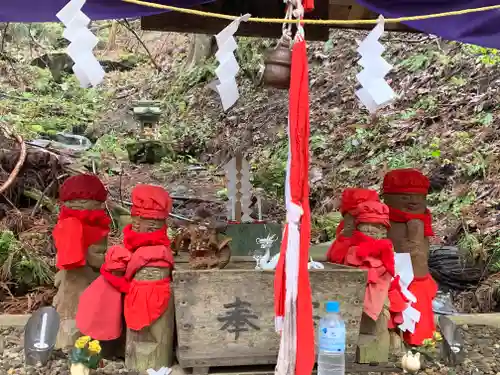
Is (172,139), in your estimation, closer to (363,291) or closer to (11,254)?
(11,254)

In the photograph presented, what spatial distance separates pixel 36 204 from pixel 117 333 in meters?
3.13

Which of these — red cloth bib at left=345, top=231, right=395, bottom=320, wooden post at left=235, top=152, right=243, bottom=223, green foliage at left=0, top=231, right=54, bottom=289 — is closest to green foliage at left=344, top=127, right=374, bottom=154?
wooden post at left=235, top=152, right=243, bottom=223

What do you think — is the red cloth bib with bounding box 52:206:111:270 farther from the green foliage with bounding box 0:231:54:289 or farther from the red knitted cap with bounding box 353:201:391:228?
the green foliage with bounding box 0:231:54:289

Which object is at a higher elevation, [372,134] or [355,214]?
[372,134]

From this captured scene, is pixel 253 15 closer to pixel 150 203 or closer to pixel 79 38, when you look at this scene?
pixel 150 203

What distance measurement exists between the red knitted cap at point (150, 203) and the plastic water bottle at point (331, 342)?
1110 mm

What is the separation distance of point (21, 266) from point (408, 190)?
138 inches

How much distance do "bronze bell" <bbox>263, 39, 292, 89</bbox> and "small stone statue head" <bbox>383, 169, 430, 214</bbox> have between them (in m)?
1.70

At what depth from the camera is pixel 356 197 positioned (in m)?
3.81

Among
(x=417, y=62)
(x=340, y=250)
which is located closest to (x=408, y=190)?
(x=340, y=250)

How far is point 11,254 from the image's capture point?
17.1 feet

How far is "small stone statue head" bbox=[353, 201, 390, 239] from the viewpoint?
3570mm

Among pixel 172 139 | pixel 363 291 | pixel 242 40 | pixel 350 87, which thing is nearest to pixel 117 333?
pixel 363 291

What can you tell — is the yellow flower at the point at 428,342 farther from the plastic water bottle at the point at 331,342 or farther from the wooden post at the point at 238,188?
the wooden post at the point at 238,188
